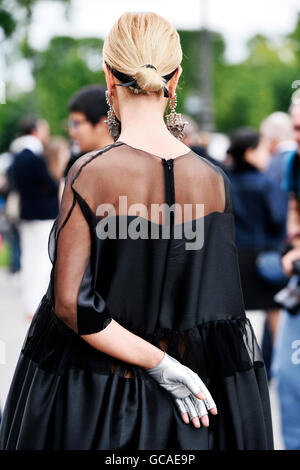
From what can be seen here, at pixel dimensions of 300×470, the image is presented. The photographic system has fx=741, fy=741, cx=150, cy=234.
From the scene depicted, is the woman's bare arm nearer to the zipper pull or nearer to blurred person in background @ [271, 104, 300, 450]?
the zipper pull

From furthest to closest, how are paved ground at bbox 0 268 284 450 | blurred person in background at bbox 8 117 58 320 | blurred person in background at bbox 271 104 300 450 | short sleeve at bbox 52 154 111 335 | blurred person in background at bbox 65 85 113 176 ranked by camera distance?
blurred person in background at bbox 8 117 58 320 → paved ground at bbox 0 268 284 450 → blurred person in background at bbox 65 85 113 176 → blurred person in background at bbox 271 104 300 450 → short sleeve at bbox 52 154 111 335

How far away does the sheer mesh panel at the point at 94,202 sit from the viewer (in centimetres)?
203

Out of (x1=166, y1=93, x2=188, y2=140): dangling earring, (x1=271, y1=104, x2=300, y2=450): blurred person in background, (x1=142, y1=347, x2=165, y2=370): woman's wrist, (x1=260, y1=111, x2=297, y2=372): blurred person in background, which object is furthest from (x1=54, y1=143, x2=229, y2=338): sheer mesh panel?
(x1=260, y1=111, x2=297, y2=372): blurred person in background

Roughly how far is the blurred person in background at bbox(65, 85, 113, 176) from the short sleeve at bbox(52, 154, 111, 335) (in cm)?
242

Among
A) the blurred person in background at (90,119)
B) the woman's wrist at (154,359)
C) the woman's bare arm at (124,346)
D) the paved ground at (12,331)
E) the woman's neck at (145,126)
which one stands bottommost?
the paved ground at (12,331)

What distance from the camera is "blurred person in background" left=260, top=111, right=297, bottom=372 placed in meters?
5.94

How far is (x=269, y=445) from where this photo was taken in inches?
89.9

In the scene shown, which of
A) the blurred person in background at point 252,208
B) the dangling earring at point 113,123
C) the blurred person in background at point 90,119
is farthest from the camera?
the blurred person in background at point 252,208

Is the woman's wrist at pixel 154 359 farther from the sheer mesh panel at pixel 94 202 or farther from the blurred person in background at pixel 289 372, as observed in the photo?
the blurred person in background at pixel 289 372

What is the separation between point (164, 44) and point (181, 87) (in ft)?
0.94

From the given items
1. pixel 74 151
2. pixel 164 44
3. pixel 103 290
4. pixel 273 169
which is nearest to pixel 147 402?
pixel 103 290

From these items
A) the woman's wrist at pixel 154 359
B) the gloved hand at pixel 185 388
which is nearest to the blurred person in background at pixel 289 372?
the gloved hand at pixel 185 388

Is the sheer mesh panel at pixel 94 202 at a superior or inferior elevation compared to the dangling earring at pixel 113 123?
inferior

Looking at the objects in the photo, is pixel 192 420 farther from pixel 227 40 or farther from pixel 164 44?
pixel 227 40
